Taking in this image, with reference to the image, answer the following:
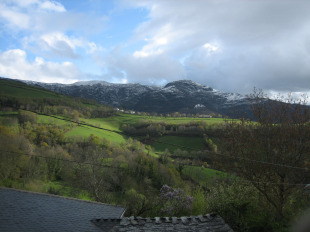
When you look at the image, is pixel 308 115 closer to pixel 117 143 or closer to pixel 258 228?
pixel 258 228

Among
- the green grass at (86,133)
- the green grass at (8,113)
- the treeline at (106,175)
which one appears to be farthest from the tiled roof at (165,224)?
the green grass at (8,113)

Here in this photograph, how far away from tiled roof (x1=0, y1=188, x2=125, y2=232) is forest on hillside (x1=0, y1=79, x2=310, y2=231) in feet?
16.3

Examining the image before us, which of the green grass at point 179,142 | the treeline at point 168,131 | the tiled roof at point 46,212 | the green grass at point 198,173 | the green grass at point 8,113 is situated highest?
the green grass at point 8,113

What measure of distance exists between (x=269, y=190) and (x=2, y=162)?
45.8m

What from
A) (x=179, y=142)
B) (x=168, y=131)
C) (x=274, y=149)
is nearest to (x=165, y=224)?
(x=274, y=149)

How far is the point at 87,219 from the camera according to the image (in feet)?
36.8

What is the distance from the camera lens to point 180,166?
2520 inches

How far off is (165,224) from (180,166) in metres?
54.6

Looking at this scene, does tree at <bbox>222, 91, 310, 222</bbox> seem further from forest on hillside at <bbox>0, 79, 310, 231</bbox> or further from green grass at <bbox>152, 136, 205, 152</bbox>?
green grass at <bbox>152, 136, 205, 152</bbox>

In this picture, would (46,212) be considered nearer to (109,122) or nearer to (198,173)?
(198,173)

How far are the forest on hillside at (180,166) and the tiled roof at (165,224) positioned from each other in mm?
3266

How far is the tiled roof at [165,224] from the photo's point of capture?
33.2ft

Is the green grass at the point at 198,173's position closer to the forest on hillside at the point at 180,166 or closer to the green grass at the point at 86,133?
the forest on hillside at the point at 180,166

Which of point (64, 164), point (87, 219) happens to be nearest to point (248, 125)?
point (87, 219)
